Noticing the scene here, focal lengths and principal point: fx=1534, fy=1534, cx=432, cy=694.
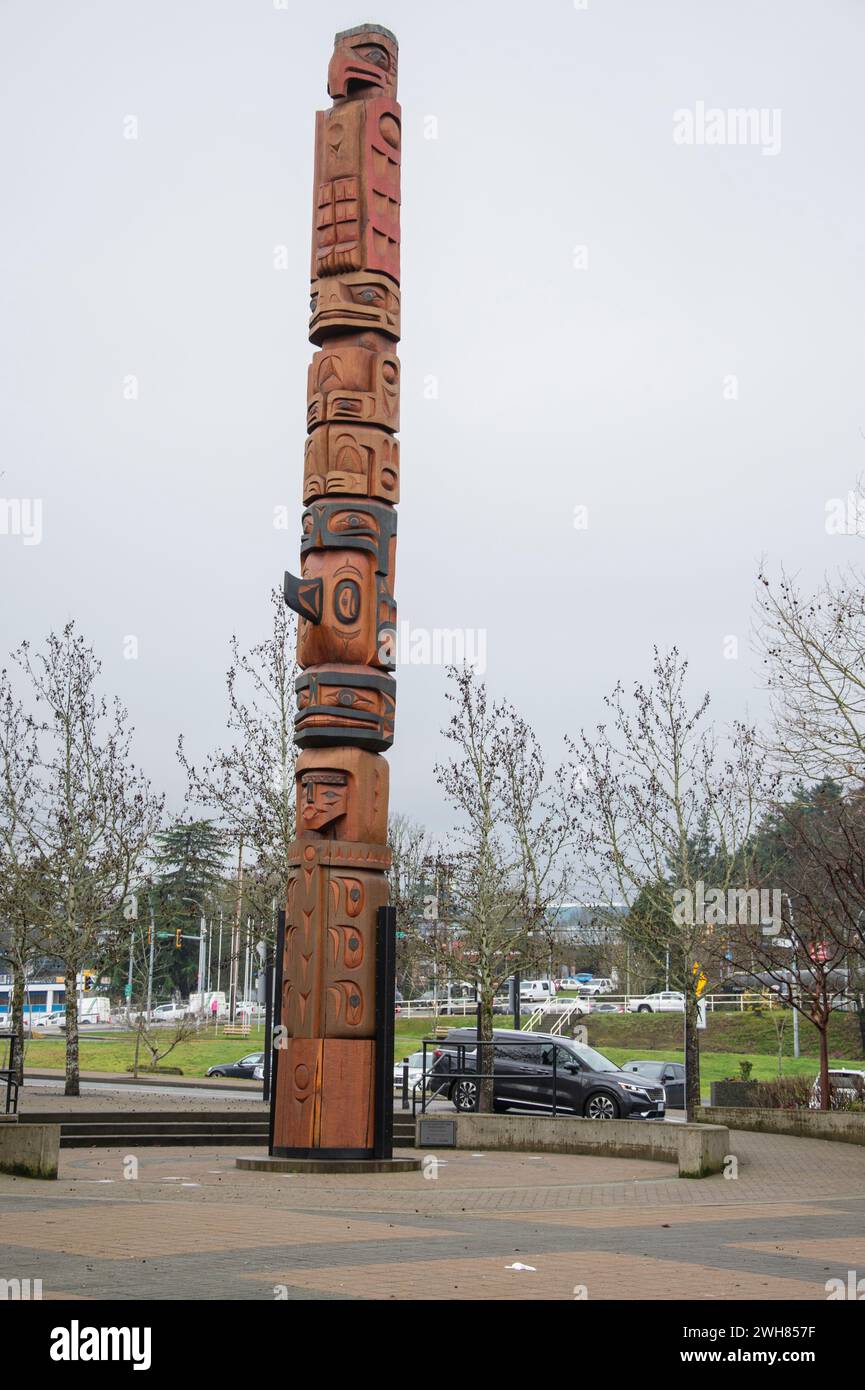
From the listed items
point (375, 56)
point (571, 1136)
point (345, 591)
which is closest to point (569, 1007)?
point (571, 1136)

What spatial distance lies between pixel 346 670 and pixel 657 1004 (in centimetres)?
5065

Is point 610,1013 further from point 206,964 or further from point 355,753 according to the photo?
point 355,753

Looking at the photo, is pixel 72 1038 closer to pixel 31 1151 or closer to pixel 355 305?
pixel 31 1151

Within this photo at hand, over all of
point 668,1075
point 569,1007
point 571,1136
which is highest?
point 569,1007

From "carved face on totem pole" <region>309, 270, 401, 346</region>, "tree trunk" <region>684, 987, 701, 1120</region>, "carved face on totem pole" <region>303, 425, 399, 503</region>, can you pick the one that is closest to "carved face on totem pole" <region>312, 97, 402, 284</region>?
"carved face on totem pole" <region>309, 270, 401, 346</region>

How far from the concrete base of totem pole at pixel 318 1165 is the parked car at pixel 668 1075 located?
2242 cm

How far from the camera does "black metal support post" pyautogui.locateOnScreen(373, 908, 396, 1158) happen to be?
59.8 ft

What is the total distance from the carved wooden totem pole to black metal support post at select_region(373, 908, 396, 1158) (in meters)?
0.02

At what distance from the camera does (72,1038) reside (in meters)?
32.2

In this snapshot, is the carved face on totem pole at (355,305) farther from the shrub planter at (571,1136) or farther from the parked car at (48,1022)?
the parked car at (48,1022)

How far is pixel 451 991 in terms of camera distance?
91.4 meters

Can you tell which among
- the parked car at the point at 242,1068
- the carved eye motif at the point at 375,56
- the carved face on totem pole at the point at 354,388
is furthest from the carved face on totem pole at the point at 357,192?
the parked car at the point at 242,1068

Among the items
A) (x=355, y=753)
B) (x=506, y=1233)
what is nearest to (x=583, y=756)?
(x=355, y=753)

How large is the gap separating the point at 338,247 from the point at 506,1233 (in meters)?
13.1
